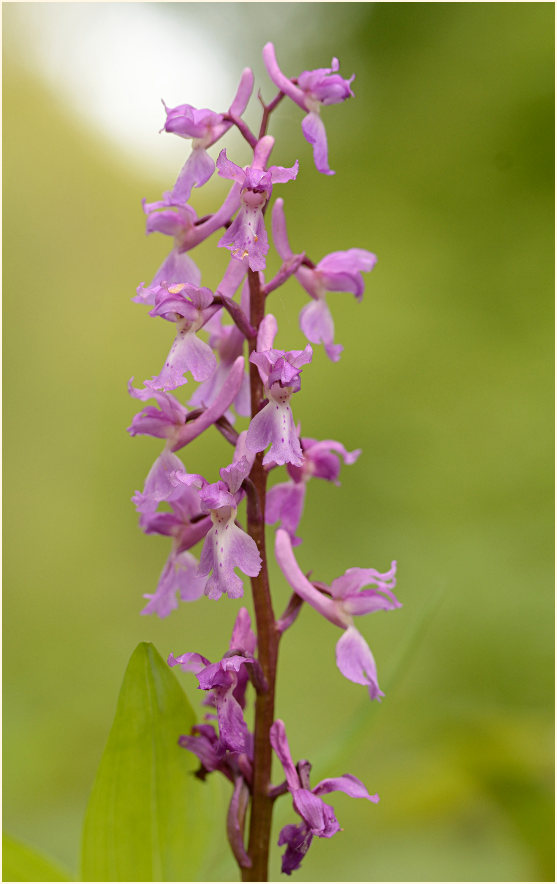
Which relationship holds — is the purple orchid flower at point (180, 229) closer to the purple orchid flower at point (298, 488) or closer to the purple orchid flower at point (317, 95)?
the purple orchid flower at point (317, 95)

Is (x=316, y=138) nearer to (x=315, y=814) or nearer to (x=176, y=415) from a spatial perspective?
(x=176, y=415)

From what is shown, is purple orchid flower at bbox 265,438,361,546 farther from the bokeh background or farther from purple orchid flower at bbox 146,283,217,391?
the bokeh background

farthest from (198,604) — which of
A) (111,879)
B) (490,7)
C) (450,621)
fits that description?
(490,7)

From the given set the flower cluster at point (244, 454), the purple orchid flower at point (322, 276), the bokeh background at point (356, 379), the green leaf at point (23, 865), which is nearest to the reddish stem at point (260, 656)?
the flower cluster at point (244, 454)

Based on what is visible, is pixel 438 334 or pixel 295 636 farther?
pixel 438 334

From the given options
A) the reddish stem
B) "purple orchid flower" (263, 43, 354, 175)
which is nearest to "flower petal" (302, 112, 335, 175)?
"purple orchid flower" (263, 43, 354, 175)

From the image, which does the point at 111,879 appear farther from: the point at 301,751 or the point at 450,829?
the point at 301,751
